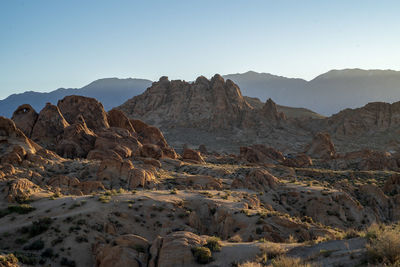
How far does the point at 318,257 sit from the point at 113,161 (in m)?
24.6

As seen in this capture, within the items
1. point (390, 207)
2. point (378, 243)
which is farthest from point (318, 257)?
point (390, 207)

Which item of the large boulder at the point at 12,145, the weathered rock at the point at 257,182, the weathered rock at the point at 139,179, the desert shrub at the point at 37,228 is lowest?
the weathered rock at the point at 257,182

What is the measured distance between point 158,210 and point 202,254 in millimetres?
9530

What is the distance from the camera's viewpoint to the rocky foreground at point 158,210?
12.4 m

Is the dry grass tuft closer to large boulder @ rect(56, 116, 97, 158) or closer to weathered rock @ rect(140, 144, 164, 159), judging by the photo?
weathered rock @ rect(140, 144, 164, 159)

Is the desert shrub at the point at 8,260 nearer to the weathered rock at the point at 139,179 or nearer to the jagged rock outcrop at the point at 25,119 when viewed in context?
the weathered rock at the point at 139,179

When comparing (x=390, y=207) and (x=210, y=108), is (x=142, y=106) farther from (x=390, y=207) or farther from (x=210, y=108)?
(x=390, y=207)

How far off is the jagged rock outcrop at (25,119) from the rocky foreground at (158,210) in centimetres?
17

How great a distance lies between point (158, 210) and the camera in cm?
2130

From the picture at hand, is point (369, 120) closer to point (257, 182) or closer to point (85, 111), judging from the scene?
point (257, 182)

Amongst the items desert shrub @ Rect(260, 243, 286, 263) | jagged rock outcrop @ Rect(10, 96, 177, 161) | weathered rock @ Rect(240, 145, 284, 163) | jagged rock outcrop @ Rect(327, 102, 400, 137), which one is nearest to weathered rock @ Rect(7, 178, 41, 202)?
jagged rock outcrop @ Rect(10, 96, 177, 161)

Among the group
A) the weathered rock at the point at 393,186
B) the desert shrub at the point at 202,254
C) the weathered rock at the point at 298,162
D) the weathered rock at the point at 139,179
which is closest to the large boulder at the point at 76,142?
the weathered rock at the point at 139,179

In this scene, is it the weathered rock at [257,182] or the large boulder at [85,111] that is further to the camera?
the large boulder at [85,111]

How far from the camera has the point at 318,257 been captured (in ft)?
36.0
